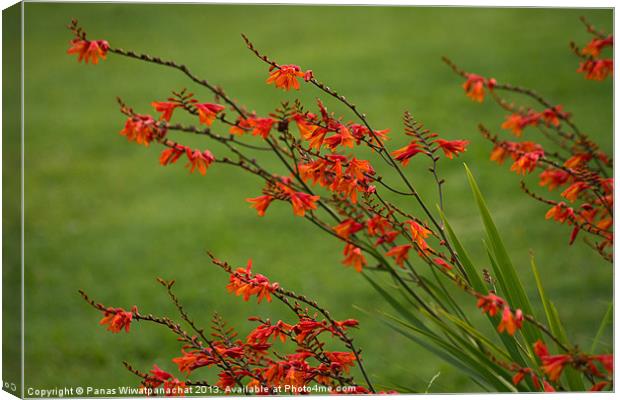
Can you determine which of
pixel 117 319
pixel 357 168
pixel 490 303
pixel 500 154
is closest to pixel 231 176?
pixel 500 154

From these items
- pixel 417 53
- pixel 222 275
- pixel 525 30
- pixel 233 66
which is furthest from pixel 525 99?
pixel 222 275

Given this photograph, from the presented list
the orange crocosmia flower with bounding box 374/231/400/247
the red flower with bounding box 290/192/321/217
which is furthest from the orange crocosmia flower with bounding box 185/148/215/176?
the orange crocosmia flower with bounding box 374/231/400/247

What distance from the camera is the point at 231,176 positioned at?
219 inches

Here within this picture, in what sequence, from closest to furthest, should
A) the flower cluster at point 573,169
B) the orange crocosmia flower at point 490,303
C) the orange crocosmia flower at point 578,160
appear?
the orange crocosmia flower at point 490,303 < the flower cluster at point 573,169 < the orange crocosmia flower at point 578,160

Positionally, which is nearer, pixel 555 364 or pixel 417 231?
pixel 555 364

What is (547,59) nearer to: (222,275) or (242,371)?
(222,275)

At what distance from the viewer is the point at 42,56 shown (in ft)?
14.8

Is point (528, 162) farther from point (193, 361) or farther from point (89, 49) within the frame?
point (89, 49)

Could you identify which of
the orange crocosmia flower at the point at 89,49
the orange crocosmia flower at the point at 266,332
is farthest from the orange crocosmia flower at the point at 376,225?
the orange crocosmia flower at the point at 89,49

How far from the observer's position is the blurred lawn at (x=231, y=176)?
13.0 ft

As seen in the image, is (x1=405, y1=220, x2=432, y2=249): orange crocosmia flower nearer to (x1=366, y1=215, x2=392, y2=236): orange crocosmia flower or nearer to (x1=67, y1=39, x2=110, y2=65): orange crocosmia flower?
(x1=366, y1=215, x2=392, y2=236): orange crocosmia flower

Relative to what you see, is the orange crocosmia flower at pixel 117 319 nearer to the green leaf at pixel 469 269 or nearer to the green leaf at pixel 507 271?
the green leaf at pixel 469 269

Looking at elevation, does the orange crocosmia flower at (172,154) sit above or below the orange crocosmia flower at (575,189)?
above

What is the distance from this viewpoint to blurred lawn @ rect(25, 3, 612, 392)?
3.95 m
